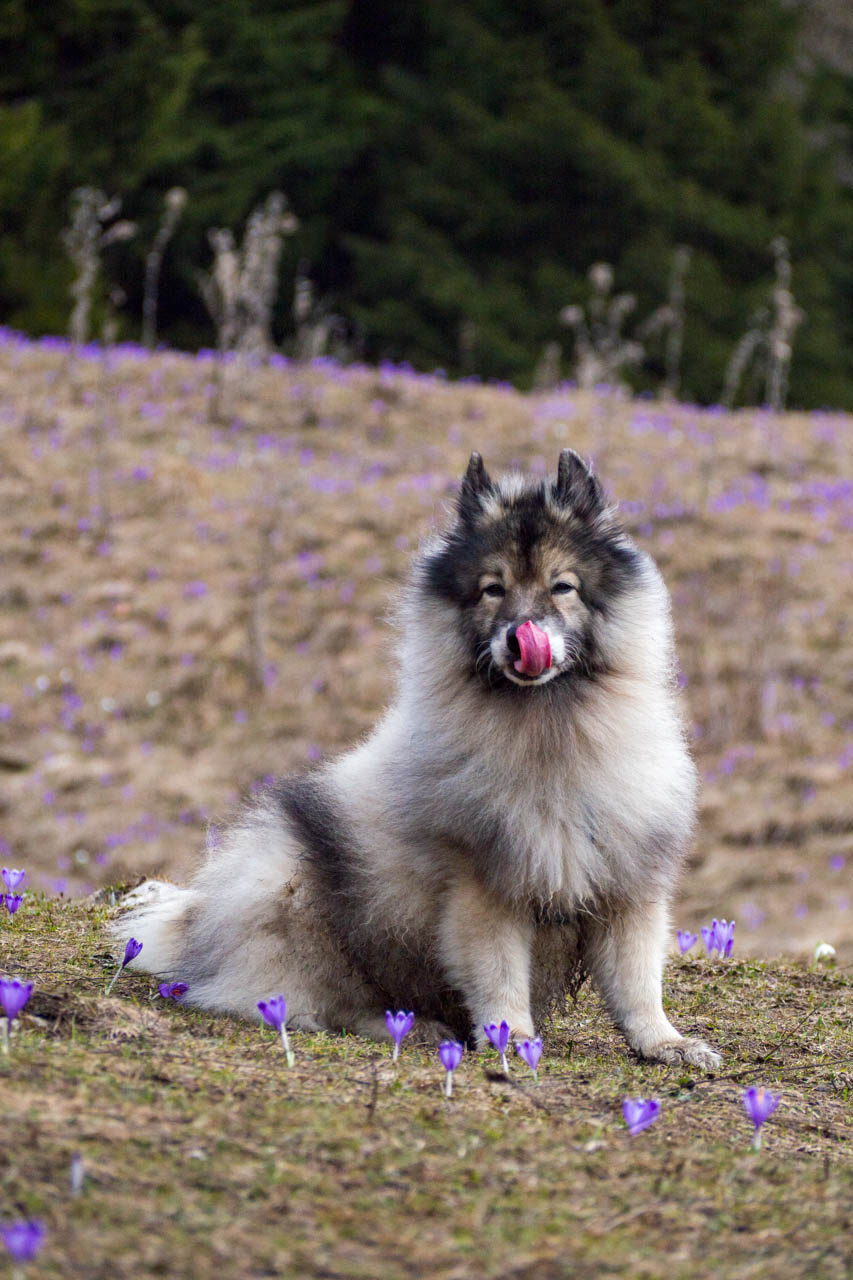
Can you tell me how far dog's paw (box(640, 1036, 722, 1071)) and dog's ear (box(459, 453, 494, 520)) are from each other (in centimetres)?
177

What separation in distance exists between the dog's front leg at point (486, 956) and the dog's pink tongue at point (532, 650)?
67 cm

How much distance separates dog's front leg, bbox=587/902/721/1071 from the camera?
14.4 ft

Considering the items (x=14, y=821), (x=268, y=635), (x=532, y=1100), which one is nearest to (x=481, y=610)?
(x=532, y=1100)

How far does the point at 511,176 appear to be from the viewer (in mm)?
24734

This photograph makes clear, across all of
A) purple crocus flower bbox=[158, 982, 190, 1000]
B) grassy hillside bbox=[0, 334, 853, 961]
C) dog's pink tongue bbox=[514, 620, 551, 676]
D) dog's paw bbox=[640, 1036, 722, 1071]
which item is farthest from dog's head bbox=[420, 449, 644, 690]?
grassy hillside bbox=[0, 334, 853, 961]

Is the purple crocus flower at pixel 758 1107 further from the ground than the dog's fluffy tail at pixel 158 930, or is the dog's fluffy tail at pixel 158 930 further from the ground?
the purple crocus flower at pixel 758 1107

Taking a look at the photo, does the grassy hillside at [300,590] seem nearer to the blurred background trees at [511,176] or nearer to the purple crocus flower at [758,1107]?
the purple crocus flower at [758,1107]

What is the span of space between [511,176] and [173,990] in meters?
22.3

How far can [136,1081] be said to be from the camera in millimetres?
3297

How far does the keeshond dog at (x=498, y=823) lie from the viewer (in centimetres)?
429

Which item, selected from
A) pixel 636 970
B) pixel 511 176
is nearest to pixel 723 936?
pixel 636 970

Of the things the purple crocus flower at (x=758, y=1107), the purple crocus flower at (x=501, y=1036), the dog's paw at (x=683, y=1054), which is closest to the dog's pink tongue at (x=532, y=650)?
the purple crocus flower at (x=501, y=1036)

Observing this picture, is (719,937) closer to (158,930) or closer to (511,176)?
(158,930)

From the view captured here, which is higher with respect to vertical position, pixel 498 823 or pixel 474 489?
pixel 474 489
